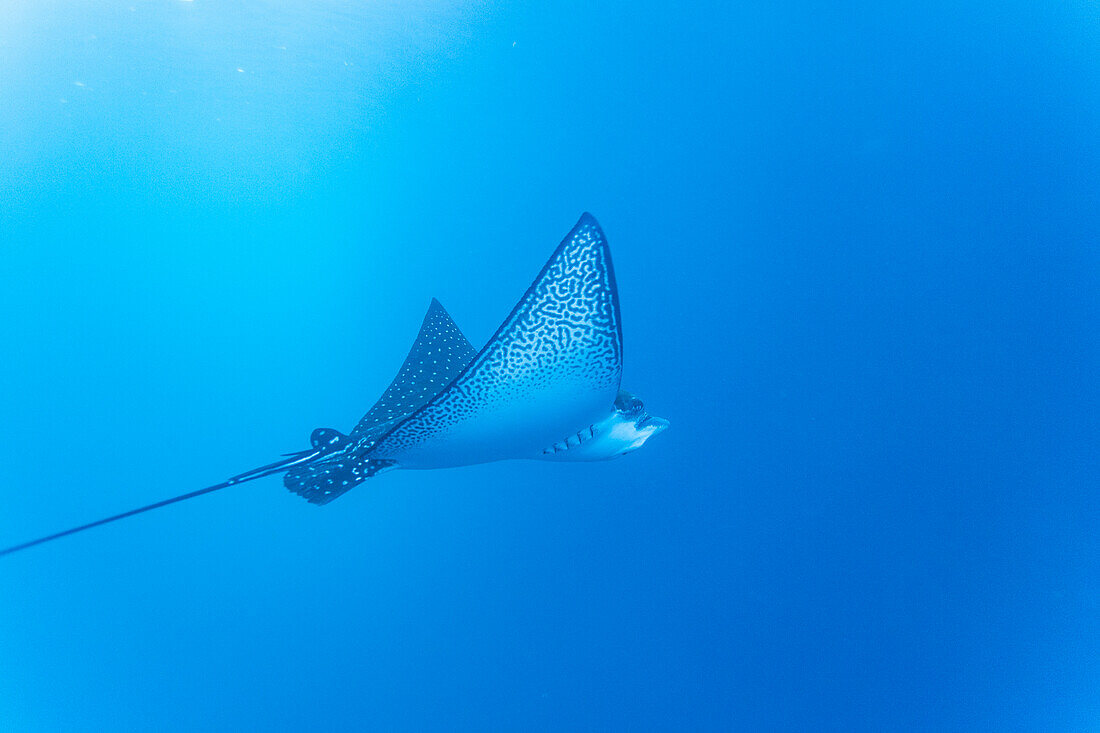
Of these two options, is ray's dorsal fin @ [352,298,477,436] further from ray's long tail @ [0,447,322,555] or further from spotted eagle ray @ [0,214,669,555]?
ray's long tail @ [0,447,322,555]

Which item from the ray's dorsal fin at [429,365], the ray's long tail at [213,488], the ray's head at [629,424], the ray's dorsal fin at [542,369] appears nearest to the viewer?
the ray's long tail at [213,488]

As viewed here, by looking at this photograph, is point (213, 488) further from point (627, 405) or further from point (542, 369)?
point (627, 405)

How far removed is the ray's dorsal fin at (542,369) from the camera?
200 centimetres

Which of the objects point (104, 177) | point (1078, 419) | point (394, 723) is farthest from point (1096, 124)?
point (104, 177)

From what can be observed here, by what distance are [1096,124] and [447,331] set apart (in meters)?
8.05

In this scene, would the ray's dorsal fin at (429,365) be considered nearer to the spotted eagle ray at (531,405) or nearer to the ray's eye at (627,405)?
the spotted eagle ray at (531,405)

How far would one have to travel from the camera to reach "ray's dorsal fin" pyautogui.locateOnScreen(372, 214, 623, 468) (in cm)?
200

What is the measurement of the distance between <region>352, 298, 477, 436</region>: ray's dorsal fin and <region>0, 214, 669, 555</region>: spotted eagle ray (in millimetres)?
170

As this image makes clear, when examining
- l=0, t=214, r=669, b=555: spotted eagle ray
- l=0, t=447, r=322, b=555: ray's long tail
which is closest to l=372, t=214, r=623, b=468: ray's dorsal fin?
l=0, t=214, r=669, b=555: spotted eagle ray

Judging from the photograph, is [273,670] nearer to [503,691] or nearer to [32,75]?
[503,691]

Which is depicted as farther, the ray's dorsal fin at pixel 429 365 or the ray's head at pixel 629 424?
the ray's dorsal fin at pixel 429 365

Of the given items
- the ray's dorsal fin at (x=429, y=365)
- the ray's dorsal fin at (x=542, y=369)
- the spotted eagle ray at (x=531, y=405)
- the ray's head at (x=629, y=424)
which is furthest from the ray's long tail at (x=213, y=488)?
the ray's head at (x=629, y=424)

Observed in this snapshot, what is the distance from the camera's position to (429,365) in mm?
3549

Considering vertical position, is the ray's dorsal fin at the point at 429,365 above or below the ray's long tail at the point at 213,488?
above
